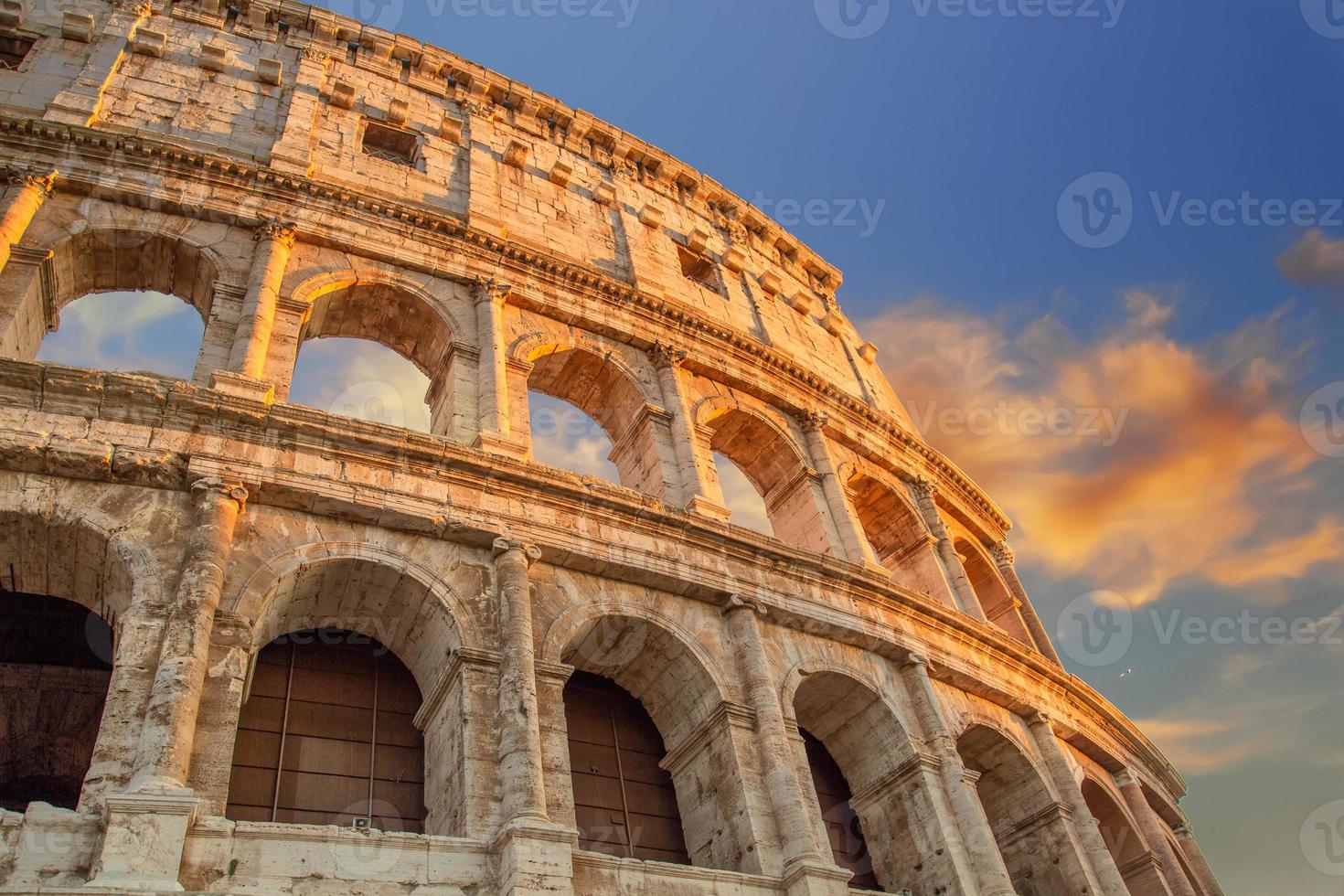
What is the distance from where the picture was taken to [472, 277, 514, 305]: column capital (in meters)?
14.4

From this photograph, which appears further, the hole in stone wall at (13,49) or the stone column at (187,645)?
the hole in stone wall at (13,49)

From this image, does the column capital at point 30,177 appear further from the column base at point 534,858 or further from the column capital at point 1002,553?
the column capital at point 1002,553

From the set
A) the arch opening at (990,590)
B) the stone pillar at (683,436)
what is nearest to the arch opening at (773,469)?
the stone pillar at (683,436)

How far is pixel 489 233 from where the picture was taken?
15.3 meters

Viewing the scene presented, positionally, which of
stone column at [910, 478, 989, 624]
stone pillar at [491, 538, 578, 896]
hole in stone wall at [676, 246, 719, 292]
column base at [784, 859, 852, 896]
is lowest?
column base at [784, 859, 852, 896]

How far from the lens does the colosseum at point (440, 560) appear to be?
888cm

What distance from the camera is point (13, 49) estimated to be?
52.2ft

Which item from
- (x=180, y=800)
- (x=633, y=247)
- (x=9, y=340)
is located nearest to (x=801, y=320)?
(x=633, y=247)

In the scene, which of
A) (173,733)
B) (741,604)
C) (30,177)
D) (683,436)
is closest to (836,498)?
(683,436)

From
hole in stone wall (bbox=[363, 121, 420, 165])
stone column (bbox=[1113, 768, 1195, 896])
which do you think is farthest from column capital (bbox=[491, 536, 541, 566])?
stone column (bbox=[1113, 768, 1195, 896])

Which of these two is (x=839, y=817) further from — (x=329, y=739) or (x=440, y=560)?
(x=329, y=739)

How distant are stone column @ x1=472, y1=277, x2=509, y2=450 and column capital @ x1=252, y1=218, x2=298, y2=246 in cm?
260

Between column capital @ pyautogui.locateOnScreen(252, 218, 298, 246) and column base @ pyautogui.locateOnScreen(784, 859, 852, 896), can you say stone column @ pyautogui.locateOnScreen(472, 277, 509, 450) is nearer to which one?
column capital @ pyautogui.locateOnScreen(252, 218, 298, 246)

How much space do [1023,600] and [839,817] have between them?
881 centimetres
